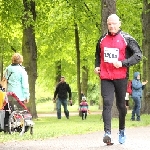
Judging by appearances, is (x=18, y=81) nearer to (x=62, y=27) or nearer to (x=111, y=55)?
(x=111, y=55)

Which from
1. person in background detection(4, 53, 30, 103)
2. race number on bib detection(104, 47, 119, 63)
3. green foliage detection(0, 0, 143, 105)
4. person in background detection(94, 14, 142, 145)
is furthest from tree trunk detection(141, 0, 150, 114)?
race number on bib detection(104, 47, 119, 63)

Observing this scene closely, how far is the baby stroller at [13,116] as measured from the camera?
11641mm

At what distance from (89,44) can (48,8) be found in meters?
8.71

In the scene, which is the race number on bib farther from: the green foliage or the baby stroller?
the green foliage

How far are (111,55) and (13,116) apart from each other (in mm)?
3383

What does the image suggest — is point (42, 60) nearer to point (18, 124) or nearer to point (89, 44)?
point (89, 44)

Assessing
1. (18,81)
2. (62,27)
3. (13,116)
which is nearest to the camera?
(13,116)

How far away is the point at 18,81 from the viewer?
1223 centimetres

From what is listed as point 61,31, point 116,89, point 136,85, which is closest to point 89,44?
point 61,31

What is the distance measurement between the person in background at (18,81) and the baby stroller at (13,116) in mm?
296

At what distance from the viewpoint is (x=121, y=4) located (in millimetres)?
29750

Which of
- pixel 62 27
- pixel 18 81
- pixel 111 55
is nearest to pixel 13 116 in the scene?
pixel 18 81

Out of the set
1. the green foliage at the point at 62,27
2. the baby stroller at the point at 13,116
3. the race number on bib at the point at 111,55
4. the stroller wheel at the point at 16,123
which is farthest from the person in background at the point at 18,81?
Answer: the green foliage at the point at 62,27

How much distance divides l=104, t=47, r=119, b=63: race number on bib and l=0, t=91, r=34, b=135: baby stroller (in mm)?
3087
